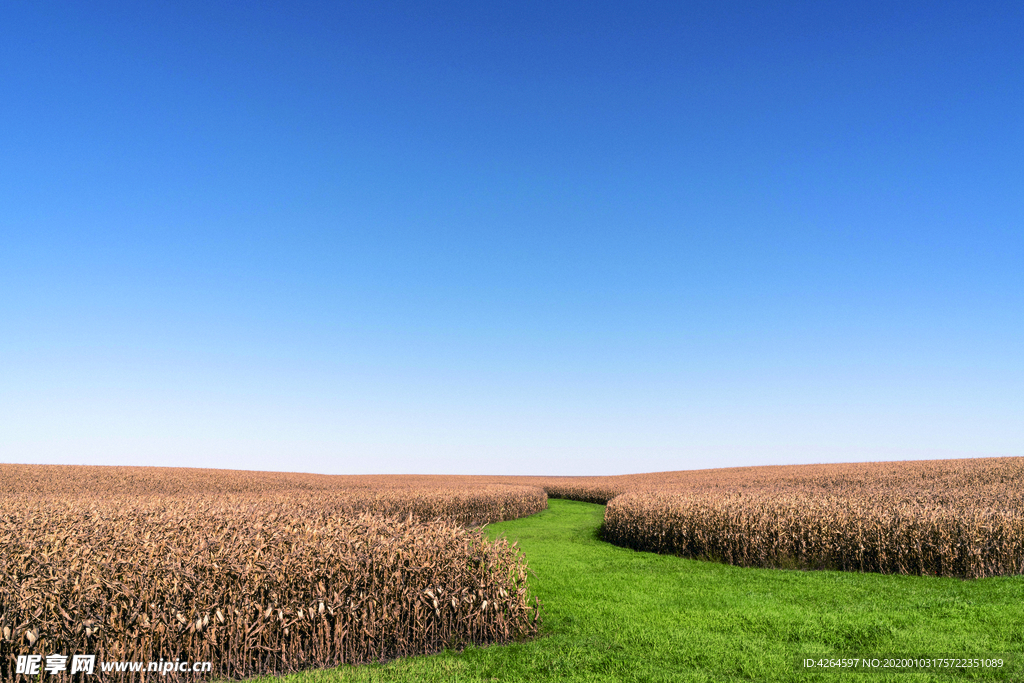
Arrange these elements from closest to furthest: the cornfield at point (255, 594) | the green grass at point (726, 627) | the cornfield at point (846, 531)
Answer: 1. the cornfield at point (255, 594)
2. the green grass at point (726, 627)
3. the cornfield at point (846, 531)

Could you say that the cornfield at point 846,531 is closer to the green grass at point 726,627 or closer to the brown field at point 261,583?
the brown field at point 261,583

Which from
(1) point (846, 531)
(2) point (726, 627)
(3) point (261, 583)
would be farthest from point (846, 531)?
(3) point (261, 583)

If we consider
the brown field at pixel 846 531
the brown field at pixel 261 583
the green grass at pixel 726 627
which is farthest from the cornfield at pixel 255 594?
the brown field at pixel 846 531

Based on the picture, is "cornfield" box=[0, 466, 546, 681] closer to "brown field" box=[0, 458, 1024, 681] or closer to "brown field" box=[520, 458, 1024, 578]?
"brown field" box=[0, 458, 1024, 681]

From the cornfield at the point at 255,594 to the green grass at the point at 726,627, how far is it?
49 centimetres

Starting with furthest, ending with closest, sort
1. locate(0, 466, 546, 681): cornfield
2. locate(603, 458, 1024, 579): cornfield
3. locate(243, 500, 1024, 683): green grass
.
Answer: locate(603, 458, 1024, 579): cornfield
locate(243, 500, 1024, 683): green grass
locate(0, 466, 546, 681): cornfield

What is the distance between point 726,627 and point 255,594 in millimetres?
7685

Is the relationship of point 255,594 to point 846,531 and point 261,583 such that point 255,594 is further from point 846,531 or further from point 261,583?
point 846,531

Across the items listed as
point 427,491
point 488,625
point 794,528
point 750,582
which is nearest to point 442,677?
point 488,625

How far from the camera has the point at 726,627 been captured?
30.8 ft

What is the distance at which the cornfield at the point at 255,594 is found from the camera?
6.71 meters

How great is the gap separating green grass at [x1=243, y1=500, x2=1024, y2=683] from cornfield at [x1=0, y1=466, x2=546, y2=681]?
0.49 metres

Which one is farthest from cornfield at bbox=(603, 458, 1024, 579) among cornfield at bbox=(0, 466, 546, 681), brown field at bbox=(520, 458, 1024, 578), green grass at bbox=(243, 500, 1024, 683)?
cornfield at bbox=(0, 466, 546, 681)

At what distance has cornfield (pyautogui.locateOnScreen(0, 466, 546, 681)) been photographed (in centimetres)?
671
